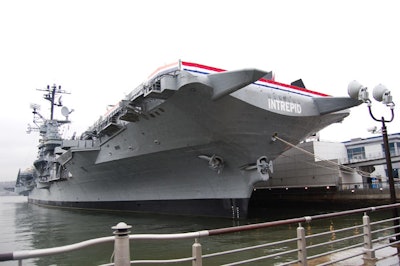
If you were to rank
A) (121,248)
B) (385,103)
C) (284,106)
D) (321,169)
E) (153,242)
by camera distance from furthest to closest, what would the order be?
(321,169), (284,106), (153,242), (385,103), (121,248)

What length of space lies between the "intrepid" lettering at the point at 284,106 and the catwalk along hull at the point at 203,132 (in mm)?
40

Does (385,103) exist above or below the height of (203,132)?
below

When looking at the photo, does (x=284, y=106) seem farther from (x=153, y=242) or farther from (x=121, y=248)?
(x=121, y=248)

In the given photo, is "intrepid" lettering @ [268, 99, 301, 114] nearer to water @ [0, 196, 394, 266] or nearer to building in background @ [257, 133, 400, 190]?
water @ [0, 196, 394, 266]

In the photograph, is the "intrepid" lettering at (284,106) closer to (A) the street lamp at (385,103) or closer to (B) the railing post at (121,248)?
(A) the street lamp at (385,103)

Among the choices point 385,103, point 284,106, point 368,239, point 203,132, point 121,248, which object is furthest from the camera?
point 203,132

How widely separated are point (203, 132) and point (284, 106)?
10.8 ft

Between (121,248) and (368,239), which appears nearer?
(121,248)

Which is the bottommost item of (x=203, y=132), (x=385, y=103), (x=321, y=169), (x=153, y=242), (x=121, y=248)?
(x=153, y=242)

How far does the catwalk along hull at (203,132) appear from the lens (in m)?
11.1

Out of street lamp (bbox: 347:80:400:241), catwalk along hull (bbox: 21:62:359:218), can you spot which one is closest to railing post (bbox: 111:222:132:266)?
street lamp (bbox: 347:80:400:241)

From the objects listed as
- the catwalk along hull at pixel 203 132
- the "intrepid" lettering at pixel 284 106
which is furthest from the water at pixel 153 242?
the "intrepid" lettering at pixel 284 106

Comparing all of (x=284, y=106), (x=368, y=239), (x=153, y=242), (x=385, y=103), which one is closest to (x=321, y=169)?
(x=284, y=106)

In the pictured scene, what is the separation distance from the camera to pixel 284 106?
1281 centimetres
